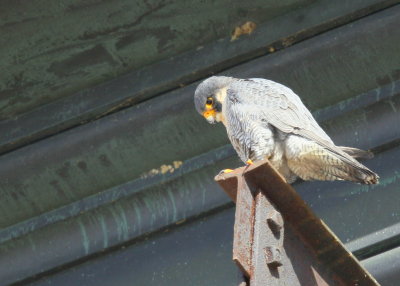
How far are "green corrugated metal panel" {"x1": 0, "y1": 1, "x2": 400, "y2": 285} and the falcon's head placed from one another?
0.31 ft

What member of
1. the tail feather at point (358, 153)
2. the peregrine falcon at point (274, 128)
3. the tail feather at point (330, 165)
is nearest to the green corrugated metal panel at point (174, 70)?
the peregrine falcon at point (274, 128)

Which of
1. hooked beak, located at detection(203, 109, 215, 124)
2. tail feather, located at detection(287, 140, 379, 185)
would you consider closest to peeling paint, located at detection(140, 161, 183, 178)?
hooked beak, located at detection(203, 109, 215, 124)

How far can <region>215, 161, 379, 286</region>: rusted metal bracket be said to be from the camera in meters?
2.25

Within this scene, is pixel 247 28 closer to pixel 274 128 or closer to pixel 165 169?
pixel 274 128

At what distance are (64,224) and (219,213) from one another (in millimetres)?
650

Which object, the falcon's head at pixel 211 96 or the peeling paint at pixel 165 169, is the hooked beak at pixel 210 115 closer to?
the falcon's head at pixel 211 96

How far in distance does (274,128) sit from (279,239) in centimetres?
118

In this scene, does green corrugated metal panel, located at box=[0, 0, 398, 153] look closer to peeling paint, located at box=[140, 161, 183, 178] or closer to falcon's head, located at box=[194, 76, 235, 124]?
falcon's head, located at box=[194, 76, 235, 124]

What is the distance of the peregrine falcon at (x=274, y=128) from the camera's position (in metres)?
3.26

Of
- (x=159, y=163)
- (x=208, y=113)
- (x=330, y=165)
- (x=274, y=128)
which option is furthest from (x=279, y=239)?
(x=159, y=163)

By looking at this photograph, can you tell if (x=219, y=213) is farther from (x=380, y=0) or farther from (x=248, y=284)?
(x=248, y=284)

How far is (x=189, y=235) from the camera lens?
12.0 feet

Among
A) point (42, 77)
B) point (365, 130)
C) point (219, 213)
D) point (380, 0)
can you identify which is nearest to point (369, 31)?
point (380, 0)

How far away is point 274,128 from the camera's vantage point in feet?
11.5
